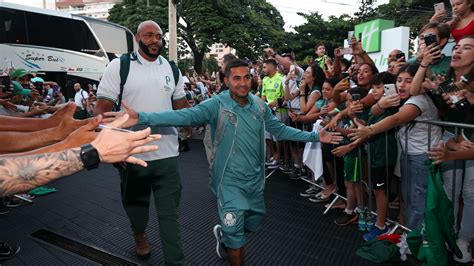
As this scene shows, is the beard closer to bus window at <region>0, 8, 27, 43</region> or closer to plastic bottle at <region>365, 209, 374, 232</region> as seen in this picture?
plastic bottle at <region>365, 209, 374, 232</region>

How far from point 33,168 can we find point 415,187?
10.2ft

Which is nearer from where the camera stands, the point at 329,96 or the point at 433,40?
the point at 433,40

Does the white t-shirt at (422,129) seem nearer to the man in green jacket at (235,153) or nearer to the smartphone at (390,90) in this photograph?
the smartphone at (390,90)

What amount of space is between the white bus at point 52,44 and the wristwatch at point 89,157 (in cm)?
987

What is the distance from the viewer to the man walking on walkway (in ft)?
9.70

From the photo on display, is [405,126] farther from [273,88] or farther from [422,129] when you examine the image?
[273,88]

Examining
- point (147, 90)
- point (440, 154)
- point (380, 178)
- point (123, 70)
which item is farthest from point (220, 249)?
point (440, 154)

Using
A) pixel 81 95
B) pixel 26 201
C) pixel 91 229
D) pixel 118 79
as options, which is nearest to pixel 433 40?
pixel 118 79

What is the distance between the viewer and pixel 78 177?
630 centimetres

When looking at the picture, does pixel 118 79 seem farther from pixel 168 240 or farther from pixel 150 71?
pixel 168 240

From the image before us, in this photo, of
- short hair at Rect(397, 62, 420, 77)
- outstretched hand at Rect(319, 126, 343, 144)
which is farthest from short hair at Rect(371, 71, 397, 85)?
outstretched hand at Rect(319, 126, 343, 144)

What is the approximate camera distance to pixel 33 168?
136cm

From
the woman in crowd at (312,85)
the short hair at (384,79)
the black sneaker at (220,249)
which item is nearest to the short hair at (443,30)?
the short hair at (384,79)

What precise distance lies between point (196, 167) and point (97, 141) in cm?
554
